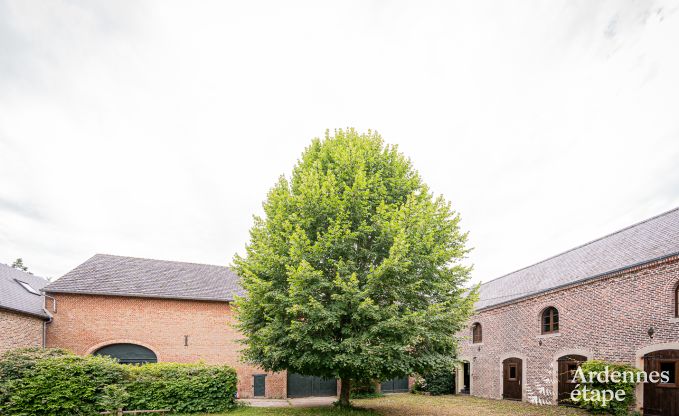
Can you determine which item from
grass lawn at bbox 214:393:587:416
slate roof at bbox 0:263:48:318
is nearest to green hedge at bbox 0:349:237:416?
grass lawn at bbox 214:393:587:416

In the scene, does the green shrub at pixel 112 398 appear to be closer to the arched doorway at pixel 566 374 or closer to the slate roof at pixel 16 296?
the slate roof at pixel 16 296

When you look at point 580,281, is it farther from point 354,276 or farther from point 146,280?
point 146,280

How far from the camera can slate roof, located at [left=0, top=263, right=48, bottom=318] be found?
16.5 meters

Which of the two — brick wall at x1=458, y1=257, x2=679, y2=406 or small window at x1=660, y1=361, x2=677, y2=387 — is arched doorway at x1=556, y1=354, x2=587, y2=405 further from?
small window at x1=660, y1=361, x2=677, y2=387

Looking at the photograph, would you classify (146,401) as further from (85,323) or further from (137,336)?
(85,323)


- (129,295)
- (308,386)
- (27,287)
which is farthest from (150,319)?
(308,386)

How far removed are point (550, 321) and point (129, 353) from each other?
20865 mm

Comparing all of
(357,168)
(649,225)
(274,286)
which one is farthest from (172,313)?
(649,225)

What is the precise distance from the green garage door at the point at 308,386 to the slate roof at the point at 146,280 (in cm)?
617

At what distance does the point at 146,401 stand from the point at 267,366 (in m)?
5.25

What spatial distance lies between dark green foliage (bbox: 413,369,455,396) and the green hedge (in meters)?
12.6

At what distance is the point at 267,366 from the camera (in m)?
13.4

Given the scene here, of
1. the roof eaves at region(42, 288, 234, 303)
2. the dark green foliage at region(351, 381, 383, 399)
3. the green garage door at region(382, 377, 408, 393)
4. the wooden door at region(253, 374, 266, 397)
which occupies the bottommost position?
the green garage door at region(382, 377, 408, 393)

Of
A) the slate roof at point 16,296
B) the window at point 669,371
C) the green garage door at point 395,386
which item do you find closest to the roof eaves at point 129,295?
the slate roof at point 16,296
